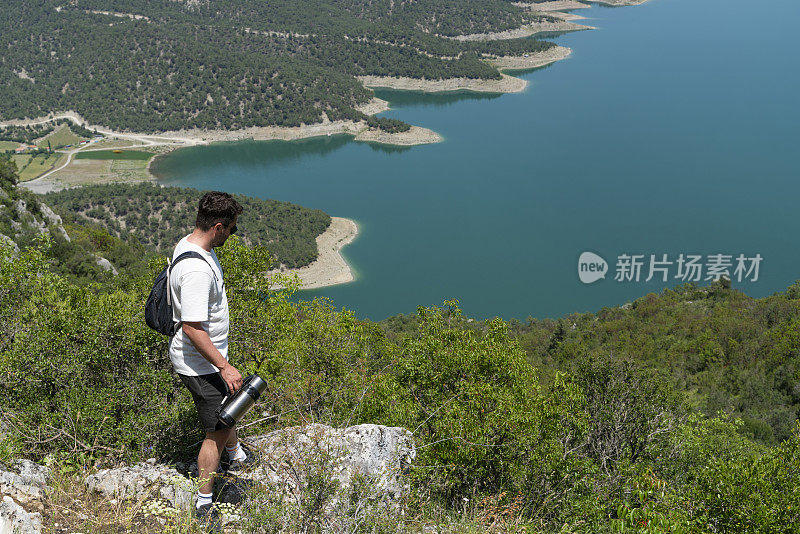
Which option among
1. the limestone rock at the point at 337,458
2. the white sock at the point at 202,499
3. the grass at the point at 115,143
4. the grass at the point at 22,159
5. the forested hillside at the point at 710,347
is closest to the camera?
the white sock at the point at 202,499

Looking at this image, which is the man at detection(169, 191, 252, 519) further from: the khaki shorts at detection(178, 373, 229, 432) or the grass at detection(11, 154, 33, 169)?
the grass at detection(11, 154, 33, 169)

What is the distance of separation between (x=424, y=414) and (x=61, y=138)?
101296mm

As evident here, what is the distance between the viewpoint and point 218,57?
10562cm

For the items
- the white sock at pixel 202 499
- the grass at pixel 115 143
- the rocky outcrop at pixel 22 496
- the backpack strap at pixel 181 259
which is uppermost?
the backpack strap at pixel 181 259

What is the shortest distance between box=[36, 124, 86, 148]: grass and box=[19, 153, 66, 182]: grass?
511 centimetres

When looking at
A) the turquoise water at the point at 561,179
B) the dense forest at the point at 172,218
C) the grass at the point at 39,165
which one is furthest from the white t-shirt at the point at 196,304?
the grass at the point at 39,165

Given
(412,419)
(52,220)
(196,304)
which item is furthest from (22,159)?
(196,304)

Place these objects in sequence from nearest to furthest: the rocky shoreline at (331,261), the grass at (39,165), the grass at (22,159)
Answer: the rocky shoreline at (331,261), the grass at (39,165), the grass at (22,159)

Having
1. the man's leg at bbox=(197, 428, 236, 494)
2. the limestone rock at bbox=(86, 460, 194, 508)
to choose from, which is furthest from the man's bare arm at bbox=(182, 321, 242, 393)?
the limestone rock at bbox=(86, 460, 194, 508)

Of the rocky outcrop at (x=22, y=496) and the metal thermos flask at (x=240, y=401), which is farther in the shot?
the metal thermos flask at (x=240, y=401)

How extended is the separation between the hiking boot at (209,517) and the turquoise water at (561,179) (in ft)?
137

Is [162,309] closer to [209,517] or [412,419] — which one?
[209,517]

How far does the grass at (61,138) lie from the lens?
9133 cm

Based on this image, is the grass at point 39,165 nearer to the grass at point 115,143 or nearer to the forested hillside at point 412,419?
the grass at point 115,143
